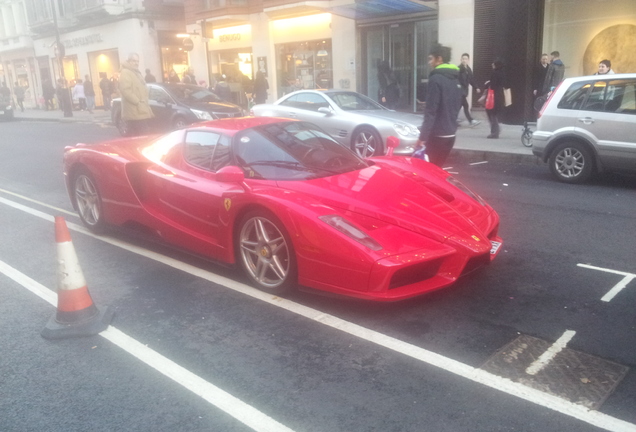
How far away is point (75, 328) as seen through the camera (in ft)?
12.5

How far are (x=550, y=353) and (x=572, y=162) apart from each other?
19.4 feet

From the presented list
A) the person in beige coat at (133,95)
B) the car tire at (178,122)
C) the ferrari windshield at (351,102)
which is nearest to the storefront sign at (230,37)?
the car tire at (178,122)

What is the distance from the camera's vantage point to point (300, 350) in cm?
351

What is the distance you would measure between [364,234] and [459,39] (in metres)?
14.3

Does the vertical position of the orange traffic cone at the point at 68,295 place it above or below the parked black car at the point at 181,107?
below

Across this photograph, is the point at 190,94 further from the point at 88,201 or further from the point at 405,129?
the point at 88,201

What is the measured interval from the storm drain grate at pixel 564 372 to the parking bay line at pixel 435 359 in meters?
0.06

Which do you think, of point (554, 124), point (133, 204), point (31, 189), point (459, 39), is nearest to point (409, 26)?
point (459, 39)

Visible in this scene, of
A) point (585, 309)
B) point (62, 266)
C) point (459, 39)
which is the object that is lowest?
point (585, 309)

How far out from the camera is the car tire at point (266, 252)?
4125mm

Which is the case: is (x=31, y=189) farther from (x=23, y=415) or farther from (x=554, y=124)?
(x=554, y=124)

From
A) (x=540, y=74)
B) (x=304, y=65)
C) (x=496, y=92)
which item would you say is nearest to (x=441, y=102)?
(x=496, y=92)

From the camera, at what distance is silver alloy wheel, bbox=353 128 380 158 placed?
10828 mm

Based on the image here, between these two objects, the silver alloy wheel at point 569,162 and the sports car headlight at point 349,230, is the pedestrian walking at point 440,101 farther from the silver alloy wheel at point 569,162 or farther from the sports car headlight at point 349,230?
the sports car headlight at point 349,230
